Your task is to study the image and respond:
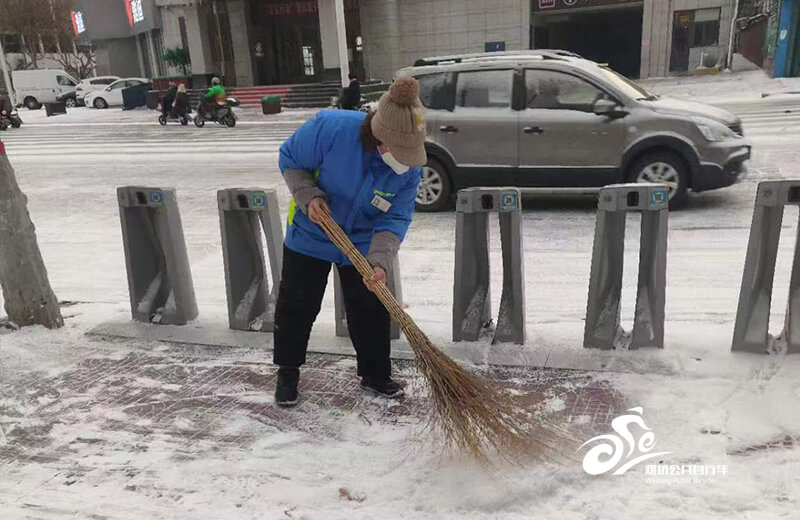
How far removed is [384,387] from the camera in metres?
3.53

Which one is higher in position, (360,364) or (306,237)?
(306,237)

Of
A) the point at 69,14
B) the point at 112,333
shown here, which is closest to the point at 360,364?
the point at 112,333

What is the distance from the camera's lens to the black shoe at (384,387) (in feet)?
11.5

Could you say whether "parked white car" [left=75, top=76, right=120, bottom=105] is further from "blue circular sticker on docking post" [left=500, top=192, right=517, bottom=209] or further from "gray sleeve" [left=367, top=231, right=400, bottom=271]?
"gray sleeve" [left=367, top=231, right=400, bottom=271]

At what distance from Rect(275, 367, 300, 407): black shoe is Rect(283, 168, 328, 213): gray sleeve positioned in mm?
934

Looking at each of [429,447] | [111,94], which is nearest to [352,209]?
[429,447]

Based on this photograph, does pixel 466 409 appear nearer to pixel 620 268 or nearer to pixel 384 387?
pixel 384 387

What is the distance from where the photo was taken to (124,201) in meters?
4.49

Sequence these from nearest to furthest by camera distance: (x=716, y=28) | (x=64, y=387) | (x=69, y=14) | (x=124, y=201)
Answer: (x=64, y=387)
(x=124, y=201)
(x=716, y=28)
(x=69, y=14)

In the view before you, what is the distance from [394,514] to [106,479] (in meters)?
1.33

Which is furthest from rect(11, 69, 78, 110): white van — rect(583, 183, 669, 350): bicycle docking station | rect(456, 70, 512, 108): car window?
rect(583, 183, 669, 350): bicycle docking station

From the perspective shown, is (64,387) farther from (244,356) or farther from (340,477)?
(340,477)

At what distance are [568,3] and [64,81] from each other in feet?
90.8

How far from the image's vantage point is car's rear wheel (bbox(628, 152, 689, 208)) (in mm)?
7168
